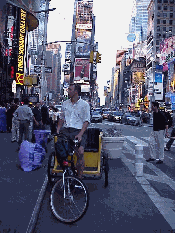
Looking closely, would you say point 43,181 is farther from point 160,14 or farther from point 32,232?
point 160,14

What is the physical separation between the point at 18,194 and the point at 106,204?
5.02 ft

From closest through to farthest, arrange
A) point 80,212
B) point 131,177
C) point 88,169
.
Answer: point 80,212 < point 88,169 < point 131,177

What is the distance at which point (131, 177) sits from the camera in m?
8.88

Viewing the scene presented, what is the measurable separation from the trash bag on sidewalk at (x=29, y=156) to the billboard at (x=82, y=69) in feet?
472

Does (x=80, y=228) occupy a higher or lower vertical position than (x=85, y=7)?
lower

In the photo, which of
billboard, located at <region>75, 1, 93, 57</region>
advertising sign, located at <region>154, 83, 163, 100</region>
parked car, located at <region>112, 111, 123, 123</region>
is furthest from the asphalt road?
billboard, located at <region>75, 1, 93, 57</region>

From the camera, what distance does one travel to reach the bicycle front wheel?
17.0 feet

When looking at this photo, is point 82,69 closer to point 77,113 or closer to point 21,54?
point 21,54

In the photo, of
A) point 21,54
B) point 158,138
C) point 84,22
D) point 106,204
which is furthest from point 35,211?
point 84,22

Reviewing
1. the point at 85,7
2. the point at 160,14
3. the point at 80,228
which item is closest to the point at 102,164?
the point at 80,228

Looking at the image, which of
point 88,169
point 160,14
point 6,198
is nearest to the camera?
point 6,198

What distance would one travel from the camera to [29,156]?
371 inches

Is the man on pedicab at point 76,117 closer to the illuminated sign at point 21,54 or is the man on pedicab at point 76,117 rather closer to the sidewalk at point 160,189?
the sidewalk at point 160,189

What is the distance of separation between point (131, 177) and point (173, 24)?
432 ft
